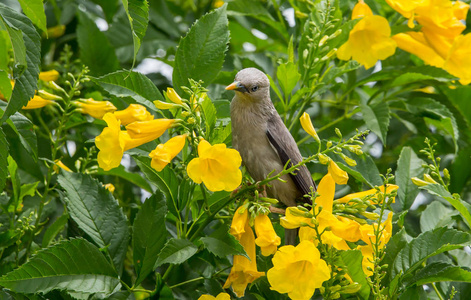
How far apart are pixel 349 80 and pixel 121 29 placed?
1449mm

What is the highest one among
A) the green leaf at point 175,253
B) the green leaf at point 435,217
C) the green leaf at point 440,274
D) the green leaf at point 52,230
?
the green leaf at point 175,253

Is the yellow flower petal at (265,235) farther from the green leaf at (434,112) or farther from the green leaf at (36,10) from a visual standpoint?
the green leaf at (434,112)

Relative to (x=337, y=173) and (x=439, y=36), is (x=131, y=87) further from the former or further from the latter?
(x=439, y=36)

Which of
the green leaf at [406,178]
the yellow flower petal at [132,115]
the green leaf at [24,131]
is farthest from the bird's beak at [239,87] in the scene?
the green leaf at [24,131]

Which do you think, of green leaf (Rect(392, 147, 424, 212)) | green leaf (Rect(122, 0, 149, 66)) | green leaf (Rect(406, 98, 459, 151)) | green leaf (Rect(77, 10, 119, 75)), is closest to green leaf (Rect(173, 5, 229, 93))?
green leaf (Rect(122, 0, 149, 66))

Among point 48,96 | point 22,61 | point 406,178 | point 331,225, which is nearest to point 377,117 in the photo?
point 406,178

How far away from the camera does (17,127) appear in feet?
7.34

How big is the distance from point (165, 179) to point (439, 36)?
1.67 meters

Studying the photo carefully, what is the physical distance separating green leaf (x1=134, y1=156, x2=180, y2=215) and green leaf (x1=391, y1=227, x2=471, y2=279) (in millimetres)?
855

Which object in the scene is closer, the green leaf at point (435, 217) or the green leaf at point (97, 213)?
the green leaf at point (97, 213)

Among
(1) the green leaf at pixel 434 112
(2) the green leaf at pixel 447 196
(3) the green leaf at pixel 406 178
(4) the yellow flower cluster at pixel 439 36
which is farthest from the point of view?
(1) the green leaf at pixel 434 112

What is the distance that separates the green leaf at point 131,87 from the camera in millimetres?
2332

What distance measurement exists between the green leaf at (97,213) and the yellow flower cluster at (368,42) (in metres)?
1.27

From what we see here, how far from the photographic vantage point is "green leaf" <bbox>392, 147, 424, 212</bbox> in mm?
2721
